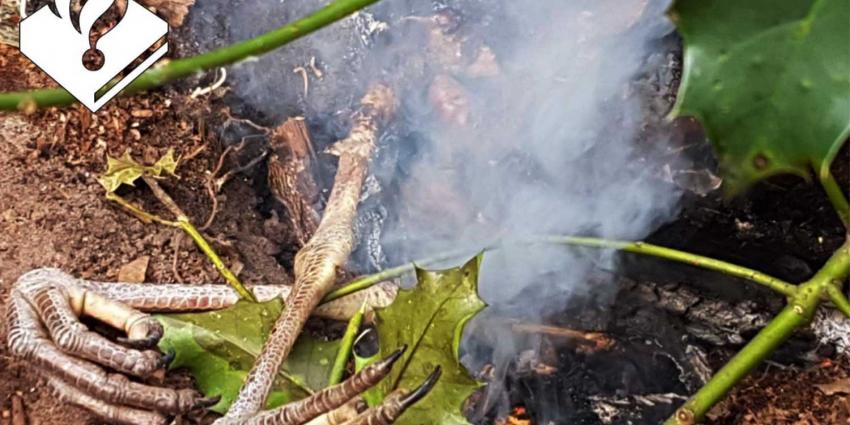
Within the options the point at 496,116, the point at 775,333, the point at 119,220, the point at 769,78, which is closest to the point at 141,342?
the point at 119,220

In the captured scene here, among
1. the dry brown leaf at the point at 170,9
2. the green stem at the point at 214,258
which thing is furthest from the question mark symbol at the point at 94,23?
the green stem at the point at 214,258

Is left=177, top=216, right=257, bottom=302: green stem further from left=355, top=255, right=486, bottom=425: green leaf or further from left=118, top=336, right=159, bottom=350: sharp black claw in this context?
left=355, top=255, right=486, bottom=425: green leaf

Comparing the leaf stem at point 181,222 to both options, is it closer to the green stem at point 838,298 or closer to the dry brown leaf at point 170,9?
the dry brown leaf at point 170,9

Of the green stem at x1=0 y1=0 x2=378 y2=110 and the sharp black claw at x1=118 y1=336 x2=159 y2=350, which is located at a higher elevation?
the green stem at x1=0 y1=0 x2=378 y2=110

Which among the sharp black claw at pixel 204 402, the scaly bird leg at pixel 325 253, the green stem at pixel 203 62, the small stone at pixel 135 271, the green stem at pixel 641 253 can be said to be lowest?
the green stem at pixel 641 253

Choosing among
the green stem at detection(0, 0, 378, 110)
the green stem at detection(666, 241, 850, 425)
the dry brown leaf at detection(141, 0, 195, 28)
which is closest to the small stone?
the dry brown leaf at detection(141, 0, 195, 28)

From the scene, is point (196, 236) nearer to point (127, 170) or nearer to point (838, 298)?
point (127, 170)
